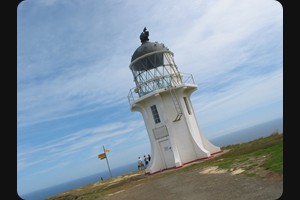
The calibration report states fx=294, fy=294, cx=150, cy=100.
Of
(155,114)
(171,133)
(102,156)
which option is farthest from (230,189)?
(102,156)

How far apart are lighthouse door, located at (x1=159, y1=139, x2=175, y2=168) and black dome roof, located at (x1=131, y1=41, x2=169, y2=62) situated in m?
7.10

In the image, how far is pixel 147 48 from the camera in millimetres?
23391

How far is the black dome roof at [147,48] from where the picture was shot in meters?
23.3

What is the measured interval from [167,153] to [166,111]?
3175mm

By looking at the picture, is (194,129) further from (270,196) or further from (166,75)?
(270,196)

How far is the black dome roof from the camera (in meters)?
23.3

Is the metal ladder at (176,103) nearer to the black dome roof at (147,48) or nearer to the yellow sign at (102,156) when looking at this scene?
the black dome roof at (147,48)

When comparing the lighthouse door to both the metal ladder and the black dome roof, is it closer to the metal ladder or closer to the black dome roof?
the metal ladder

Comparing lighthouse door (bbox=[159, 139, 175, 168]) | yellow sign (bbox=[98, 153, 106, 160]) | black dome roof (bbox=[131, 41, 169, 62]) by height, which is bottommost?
lighthouse door (bbox=[159, 139, 175, 168])

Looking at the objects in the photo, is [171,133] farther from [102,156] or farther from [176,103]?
[102,156]

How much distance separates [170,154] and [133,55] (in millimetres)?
8505

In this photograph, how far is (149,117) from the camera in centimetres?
2316

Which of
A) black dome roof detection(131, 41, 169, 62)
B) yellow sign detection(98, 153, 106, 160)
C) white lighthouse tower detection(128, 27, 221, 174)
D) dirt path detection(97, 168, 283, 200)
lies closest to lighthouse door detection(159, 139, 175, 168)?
white lighthouse tower detection(128, 27, 221, 174)
